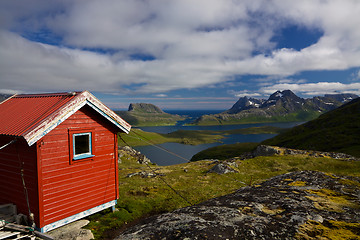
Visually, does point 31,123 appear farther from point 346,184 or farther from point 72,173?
point 346,184

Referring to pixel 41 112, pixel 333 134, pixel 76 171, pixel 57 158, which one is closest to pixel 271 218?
pixel 76 171

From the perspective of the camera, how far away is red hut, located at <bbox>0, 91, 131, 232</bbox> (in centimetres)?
1050

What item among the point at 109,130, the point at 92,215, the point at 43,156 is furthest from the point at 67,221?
the point at 109,130

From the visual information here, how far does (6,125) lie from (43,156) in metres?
3.40

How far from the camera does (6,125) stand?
11.6m

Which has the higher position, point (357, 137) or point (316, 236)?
point (316, 236)

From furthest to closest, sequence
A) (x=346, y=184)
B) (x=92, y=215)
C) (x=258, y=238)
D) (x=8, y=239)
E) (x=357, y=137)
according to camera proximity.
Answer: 1. (x=357, y=137)
2. (x=92, y=215)
3. (x=346, y=184)
4. (x=8, y=239)
5. (x=258, y=238)

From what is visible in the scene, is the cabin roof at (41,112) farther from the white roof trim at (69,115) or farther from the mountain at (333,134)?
the mountain at (333,134)

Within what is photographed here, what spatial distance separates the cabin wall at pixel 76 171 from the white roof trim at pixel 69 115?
582 mm

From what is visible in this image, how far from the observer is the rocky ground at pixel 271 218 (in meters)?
5.78

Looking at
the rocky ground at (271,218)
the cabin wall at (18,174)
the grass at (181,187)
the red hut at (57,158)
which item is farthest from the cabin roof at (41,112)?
the rocky ground at (271,218)

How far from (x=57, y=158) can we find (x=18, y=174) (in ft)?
8.36

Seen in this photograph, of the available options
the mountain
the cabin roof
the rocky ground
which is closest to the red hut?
the cabin roof

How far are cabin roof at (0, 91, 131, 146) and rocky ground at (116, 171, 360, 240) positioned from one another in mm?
6795
